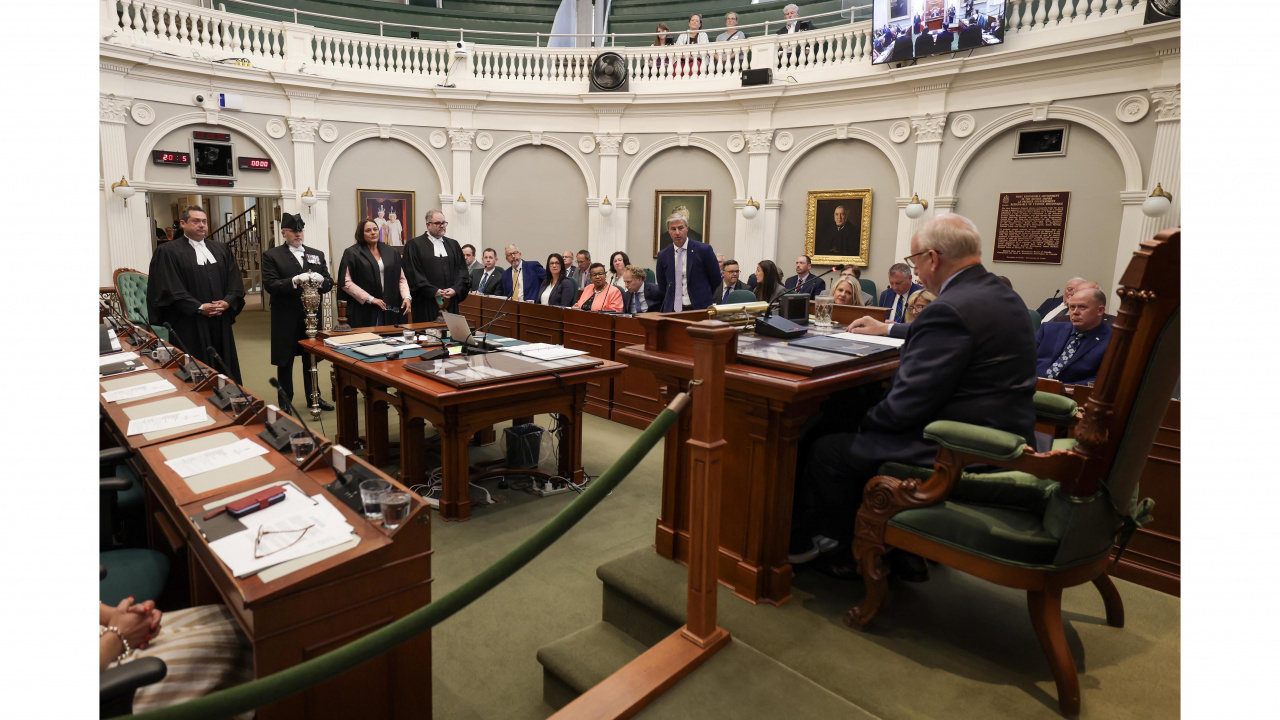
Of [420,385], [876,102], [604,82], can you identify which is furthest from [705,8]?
[420,385]

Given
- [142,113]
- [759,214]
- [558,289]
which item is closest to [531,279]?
[558,289]

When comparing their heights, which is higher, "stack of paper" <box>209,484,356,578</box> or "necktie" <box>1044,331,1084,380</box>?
"necktie" <box>1044,331,1084,380</box>

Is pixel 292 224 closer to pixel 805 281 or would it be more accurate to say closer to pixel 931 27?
pixel 805 281

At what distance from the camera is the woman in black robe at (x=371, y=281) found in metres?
5.76

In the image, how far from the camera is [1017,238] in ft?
27.0

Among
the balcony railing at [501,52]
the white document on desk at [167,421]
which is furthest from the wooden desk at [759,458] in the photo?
the balcony railing at [501,52]

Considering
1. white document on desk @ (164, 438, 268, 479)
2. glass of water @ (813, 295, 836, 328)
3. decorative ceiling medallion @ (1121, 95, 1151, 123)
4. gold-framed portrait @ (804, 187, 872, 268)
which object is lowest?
white document on desk @ (164, 438, 268, 479)

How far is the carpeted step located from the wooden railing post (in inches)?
14.4

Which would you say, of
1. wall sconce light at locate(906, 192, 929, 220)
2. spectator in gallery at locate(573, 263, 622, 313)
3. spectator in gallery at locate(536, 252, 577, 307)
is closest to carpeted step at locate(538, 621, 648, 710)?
spectator in gallery at locate(573, 263, 622, 313)

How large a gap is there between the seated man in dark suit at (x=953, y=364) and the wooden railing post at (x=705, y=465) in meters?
0.57

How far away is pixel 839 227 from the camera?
9.64 m

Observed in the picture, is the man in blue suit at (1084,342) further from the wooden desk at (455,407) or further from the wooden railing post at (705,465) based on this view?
the wooden desk at (455,407)

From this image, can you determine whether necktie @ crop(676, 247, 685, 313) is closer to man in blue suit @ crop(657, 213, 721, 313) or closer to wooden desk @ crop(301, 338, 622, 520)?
man in blue suit @ crop(657, 213, 721, 313)

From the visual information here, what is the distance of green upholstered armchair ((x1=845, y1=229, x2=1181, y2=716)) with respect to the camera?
5.57 ft
